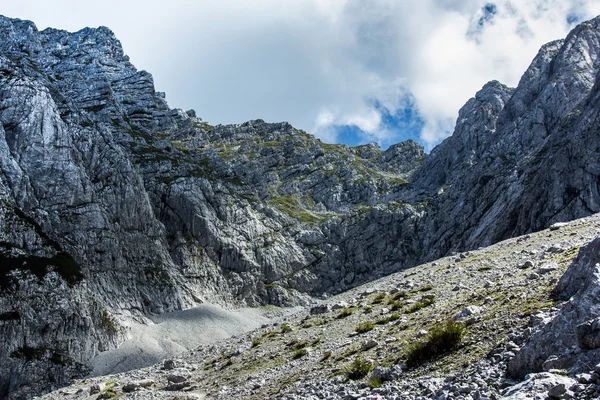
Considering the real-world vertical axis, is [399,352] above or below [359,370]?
above

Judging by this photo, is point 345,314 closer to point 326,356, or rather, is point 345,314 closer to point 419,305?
point 419,305

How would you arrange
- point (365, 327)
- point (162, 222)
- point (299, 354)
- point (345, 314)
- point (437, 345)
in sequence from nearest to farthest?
point (437, 345) < point (365, 327) < point (299, 354) < point (345, 314) < point (162, 222)

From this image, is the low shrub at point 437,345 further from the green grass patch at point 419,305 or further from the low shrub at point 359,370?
the green grass patch at point 419,305

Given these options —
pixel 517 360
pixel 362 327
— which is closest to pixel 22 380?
pixel 362 327

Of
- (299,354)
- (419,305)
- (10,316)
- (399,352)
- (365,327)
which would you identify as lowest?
(299,354)

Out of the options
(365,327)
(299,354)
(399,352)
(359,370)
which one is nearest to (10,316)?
(299,354)

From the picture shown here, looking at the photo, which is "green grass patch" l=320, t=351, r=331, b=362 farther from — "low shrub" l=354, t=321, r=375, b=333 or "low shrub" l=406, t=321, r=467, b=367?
"low shrub" l=406, t=321, r=467, b=367

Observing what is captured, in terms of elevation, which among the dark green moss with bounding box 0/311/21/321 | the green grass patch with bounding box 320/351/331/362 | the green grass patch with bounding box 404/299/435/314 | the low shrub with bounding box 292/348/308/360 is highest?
the dark green moss with bounding box 0/311/21/321

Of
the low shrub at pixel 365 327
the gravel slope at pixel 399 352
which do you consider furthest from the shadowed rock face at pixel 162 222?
the low shrub at pixel 365 327

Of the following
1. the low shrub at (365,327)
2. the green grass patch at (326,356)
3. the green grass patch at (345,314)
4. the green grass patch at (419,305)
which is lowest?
the green grass patch at (326,356)

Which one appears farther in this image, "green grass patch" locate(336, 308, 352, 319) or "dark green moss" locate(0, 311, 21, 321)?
"dark green moss" locate(0, 311, 21, 321)

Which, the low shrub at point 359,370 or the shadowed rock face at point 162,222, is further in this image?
the shadowed rock face at point 162,222

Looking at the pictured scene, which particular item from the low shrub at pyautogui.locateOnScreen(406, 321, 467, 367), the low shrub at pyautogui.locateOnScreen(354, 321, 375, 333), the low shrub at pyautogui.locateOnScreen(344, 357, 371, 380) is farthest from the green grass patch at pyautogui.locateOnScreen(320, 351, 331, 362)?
the low shrub at pyautogui.locateOnScreen(406, 321, 467, 367)

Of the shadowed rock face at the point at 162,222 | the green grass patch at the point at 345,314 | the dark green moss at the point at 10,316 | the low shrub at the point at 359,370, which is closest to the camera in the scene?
the low shrub at the point at 359,370
